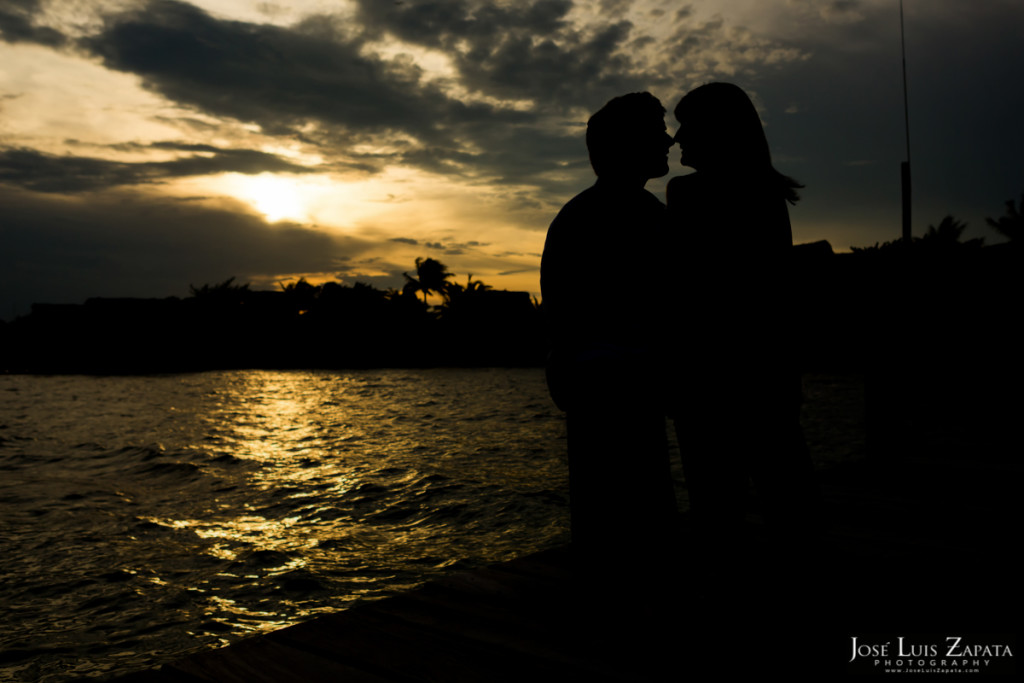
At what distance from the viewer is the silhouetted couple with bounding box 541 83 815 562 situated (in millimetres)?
2074

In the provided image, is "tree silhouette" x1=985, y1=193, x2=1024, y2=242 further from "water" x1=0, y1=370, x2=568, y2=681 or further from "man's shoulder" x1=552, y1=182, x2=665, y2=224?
"man's shoulder" x1=552, y1=182, x2=665, y2=224

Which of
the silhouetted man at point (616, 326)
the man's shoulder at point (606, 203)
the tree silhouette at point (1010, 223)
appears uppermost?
the tree silhouette at point (1010, 223)

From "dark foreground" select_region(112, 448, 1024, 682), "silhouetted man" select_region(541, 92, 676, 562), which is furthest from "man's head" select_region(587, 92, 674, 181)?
"dark foreground" select_region(112, 448, 1024, 682)

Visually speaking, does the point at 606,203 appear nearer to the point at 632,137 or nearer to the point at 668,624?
the point at 632,137

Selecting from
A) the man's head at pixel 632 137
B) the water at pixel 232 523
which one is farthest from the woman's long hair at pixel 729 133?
the water at pixel 232 523

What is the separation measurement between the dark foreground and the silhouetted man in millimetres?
194

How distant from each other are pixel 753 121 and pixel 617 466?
47.1 inches

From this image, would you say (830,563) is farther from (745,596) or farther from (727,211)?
(727,211)

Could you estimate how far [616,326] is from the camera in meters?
2.13

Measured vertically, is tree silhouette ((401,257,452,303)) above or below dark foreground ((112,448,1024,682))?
above

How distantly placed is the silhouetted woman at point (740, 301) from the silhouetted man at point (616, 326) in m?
0.11

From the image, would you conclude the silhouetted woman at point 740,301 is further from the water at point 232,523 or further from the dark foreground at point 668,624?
the water at point 232,523

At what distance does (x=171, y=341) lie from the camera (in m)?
57.3

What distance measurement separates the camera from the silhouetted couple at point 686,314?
6.81 feet
